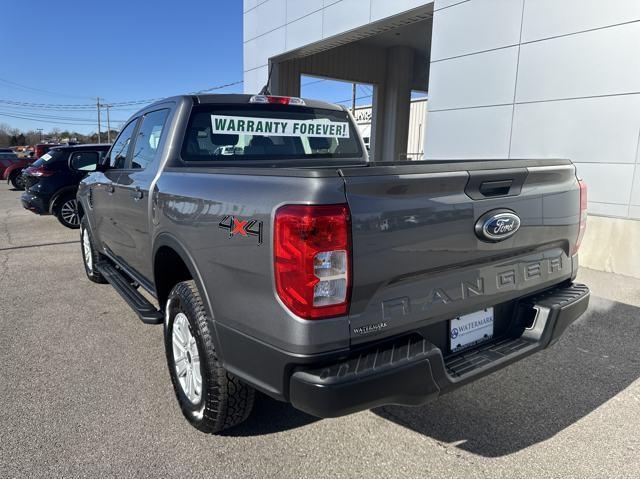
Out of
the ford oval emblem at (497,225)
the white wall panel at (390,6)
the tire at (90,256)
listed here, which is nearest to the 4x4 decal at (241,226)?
the ford oval emblem at (497,225)

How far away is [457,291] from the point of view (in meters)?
2.20

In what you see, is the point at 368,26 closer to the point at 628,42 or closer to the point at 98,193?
the point at 628,42

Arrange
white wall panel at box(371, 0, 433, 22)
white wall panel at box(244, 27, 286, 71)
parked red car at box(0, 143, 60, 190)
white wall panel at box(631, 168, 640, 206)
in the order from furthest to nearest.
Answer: parked red car at box(0, 143, 60, 190) < white wall panel at box(244, 27, 286, 71) < white wall panel at box(371, 0, 433, 22) < white wall panel at box(631, 168, 640, 206)

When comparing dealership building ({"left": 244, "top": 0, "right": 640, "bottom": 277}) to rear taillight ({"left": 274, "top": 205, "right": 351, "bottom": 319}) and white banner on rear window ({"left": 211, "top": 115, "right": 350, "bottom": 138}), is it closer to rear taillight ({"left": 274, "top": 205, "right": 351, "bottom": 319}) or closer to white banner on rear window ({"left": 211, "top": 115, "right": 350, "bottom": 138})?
white banner on rear window ({"left": 211, "top": 115, "right": 350, "bottom": 138})

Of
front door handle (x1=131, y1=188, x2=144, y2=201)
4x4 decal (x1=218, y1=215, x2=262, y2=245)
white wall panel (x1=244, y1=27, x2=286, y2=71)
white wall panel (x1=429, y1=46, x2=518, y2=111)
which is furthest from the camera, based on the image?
→ white wall panel (x1=244, y1=27, x2=286, y2=71)

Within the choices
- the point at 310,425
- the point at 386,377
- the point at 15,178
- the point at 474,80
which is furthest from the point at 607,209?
the point at 15,178

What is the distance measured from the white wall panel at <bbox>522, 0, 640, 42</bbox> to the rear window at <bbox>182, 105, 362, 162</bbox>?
4.55 m

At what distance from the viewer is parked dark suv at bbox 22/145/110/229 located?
387 inches

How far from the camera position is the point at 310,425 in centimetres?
275

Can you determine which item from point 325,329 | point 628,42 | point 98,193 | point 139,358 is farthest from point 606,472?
point 628,42

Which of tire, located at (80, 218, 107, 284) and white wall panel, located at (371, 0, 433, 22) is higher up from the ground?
white wall panel, located at (371, 0, 433, 22)

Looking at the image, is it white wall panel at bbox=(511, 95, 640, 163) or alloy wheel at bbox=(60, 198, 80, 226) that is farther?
alloy wheel at bbox=(60, 198, 80, 226)

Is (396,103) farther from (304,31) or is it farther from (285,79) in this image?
(304,31)

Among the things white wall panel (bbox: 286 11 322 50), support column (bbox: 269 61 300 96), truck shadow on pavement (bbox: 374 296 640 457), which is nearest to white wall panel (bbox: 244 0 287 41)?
white wall panel (bbox: 286 11 322 50)
